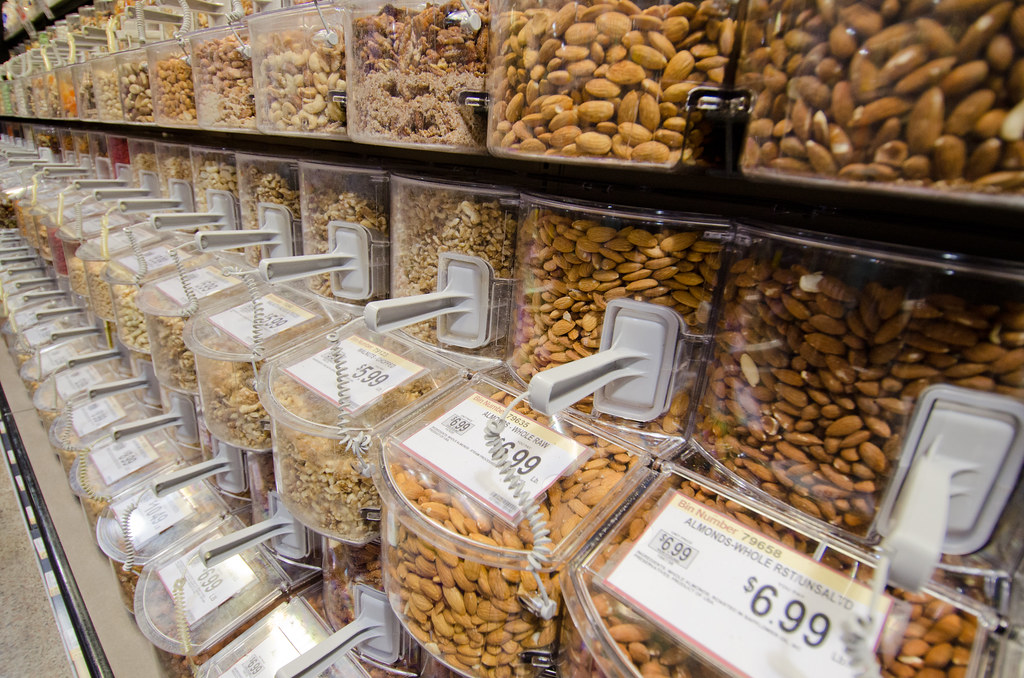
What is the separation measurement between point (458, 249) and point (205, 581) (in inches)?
32.5

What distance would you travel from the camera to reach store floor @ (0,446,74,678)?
53.0 inches

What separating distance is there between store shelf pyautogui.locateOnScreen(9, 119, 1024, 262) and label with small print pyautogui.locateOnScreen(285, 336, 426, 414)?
0.31 m

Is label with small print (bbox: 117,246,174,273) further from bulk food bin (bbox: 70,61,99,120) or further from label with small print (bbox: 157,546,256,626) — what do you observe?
bulk food bin (bbox: 70,61,99,120)

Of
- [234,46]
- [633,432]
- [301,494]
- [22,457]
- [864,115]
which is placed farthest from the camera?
[22,457]

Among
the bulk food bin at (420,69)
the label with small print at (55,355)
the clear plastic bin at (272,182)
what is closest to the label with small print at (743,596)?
the bulk food bin at (420,69)

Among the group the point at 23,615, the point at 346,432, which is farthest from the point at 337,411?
the point at 23,615

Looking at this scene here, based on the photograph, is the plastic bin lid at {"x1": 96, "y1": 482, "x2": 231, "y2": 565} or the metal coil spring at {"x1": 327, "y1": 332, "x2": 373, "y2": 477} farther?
the plastic bin lid at {"x1": 96, "y1": 482, "x2": 231, "y2": 565}

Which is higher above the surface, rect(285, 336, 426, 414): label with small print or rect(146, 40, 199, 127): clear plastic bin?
rect(146, 40, 199, 127): clear plastic bin

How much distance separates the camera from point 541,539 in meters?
0.48

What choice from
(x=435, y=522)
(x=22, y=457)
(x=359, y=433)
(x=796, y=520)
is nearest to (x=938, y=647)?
(x=796, y=520)

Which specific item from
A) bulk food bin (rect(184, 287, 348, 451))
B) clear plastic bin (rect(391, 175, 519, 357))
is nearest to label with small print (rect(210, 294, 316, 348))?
bulk food bin (rect(184, 287, 348, 451))

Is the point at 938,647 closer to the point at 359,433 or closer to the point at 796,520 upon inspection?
the point at 796,520

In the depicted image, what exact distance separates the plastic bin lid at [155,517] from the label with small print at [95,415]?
1.19 feet

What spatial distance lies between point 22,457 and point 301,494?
1959 mm
